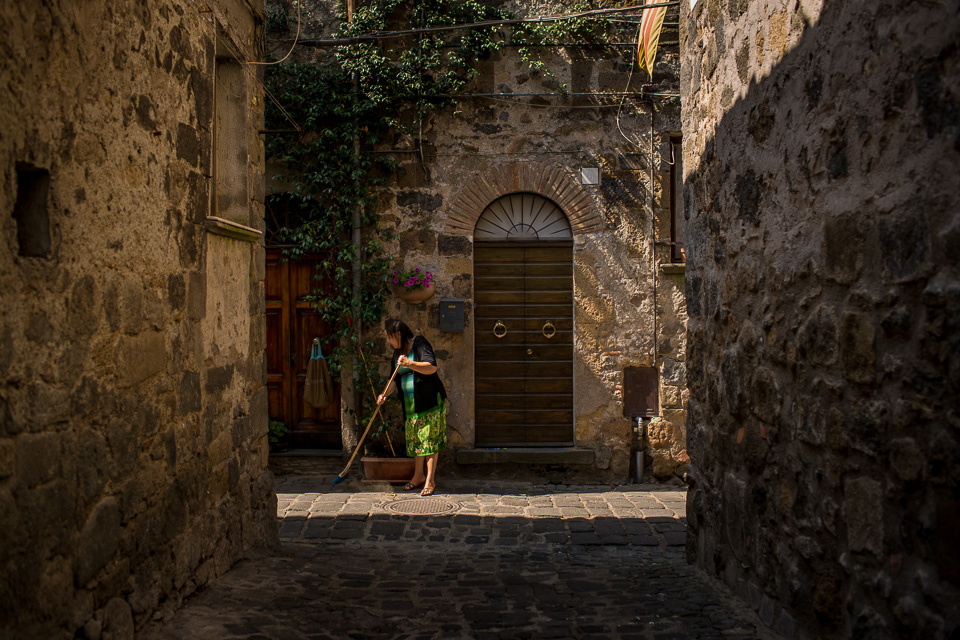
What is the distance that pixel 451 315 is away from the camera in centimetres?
748

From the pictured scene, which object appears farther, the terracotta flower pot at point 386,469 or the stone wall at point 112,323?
the terracotta flower pot at point 386,469

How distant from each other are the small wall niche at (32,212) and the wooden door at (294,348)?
5502mm

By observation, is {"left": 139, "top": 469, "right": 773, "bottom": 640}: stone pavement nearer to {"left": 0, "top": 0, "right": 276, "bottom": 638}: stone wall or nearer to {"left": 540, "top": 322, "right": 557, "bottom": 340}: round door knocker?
{"left": 0, "top": 0, "right": 276, "bottom": 638}: stone wall

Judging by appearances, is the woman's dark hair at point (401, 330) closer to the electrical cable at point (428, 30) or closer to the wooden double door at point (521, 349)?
the wooden double door at point (521, 349)

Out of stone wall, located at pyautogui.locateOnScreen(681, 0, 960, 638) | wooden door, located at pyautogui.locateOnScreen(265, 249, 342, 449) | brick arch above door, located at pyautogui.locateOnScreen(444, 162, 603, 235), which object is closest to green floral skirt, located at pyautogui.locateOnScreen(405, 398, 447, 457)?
wooden door, located at pyautogui.locateOnScreen(265, 249, 342, 449)

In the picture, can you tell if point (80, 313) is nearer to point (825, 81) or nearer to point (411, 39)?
point (825, 81)

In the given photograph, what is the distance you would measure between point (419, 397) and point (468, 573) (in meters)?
2.52

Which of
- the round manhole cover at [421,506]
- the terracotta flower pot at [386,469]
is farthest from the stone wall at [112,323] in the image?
the terracotta flower pot at [386,469]

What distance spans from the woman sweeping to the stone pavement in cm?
37

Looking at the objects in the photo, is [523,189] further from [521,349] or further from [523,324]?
[521,349]

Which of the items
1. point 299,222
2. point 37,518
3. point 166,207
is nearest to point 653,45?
point 299,222

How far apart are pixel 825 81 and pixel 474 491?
5248mm

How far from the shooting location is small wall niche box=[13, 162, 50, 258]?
2227 millimetres

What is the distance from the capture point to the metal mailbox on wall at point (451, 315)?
7.47m
